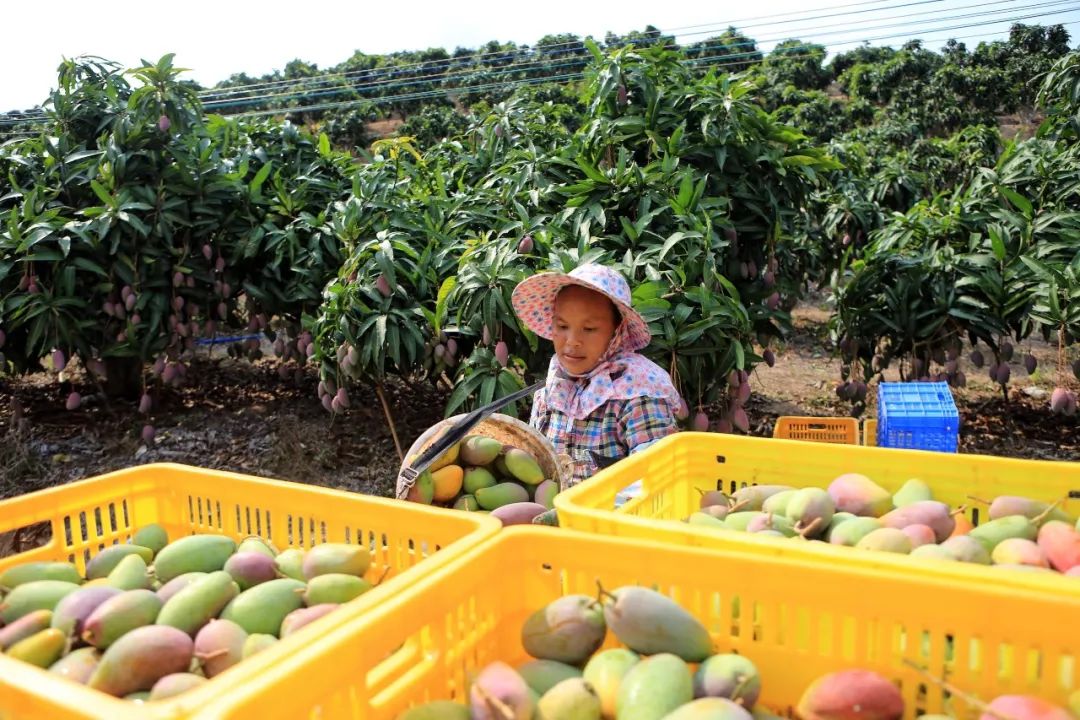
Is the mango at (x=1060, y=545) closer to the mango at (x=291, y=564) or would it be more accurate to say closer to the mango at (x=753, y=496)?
the mango at (x=753, y=496)

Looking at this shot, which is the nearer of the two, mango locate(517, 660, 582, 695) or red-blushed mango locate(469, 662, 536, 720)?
red-blushed mango locate(469, 662, 536, 720)

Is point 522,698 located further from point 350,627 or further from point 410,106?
point 410,106

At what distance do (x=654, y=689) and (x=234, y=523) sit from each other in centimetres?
91

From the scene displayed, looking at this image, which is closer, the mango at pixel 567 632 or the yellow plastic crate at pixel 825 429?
the mango at pixel 567 632

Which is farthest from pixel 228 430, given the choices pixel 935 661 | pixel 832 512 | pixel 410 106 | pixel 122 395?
pixel 410 106

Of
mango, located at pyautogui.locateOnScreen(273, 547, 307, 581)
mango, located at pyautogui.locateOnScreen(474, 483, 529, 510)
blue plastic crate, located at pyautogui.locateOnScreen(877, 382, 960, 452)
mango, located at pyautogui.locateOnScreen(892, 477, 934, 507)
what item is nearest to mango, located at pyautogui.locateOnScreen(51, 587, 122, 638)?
mango, located at pyautogui.locateOnScreen(273, 547, 307, 581)

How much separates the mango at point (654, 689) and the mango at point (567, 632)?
3.6 inches

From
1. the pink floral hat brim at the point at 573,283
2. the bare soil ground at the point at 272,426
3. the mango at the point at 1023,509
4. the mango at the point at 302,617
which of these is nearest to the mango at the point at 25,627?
the mango at the point at 302,617

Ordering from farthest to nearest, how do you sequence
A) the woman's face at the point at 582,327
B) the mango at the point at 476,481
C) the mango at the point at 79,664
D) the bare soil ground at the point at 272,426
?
the bare soil ground at the point at 272,426 < the woman's face at the point at 582,327 < the mango at the point at 476,481 < the mango at the point at 79,664

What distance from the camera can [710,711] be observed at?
0.81m

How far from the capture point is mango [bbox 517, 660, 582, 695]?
3.09 feet

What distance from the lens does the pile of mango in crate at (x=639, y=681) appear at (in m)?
0.83

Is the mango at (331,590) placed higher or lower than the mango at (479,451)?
higher

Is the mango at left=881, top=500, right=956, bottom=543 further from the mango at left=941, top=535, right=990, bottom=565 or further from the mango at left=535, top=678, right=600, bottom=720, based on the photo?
the mango at left=535, top=678, right=600, bottom=720
